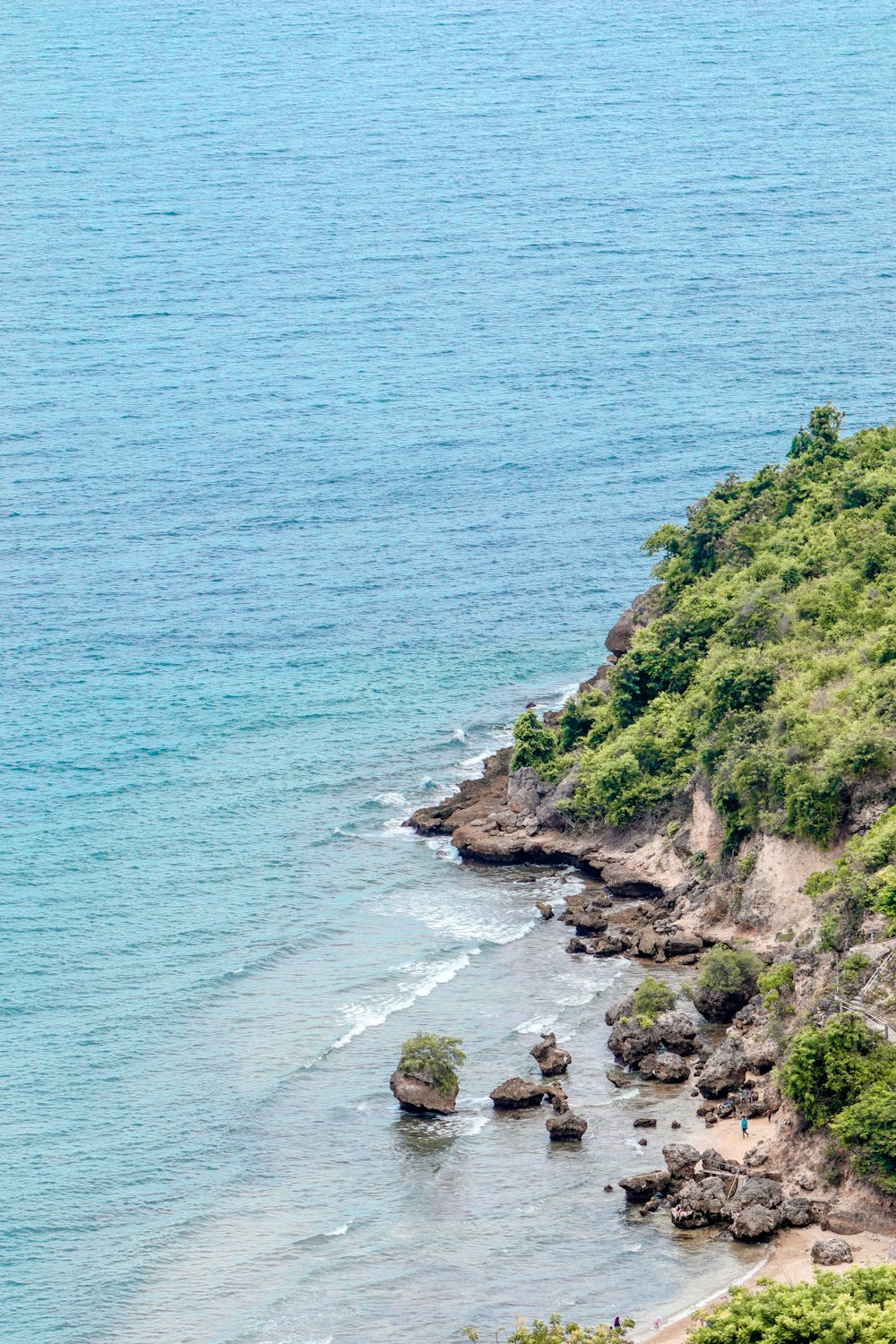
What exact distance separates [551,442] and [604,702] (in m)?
61.1

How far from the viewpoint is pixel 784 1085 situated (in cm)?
8862

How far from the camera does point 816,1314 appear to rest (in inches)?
2628

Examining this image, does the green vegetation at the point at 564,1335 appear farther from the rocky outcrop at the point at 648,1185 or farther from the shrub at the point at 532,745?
the shrub at the point at 532,745

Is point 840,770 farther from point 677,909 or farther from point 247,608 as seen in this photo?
point 247,608

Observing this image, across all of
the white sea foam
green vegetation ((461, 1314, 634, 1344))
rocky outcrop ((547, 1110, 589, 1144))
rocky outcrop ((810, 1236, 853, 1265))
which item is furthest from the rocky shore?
green vegetation ((461, 1314, 634, 1344))

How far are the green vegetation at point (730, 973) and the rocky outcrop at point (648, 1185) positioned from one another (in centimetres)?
1413

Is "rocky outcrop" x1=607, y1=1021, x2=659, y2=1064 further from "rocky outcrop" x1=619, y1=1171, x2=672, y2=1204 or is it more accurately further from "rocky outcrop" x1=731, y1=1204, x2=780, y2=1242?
"rocky outcrop" x1=731, y1=1204, x2=780, y2=1242

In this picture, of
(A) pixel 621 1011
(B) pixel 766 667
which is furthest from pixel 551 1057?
(B) pixel 766 667

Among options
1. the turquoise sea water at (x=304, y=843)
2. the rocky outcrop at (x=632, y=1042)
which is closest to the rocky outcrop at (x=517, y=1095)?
the turquoise sea water at (x=304, y=843)

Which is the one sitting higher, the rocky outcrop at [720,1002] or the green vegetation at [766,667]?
the green vegetation at [766,667]

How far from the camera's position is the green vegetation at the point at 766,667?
108m

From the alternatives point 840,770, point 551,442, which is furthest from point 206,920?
point 551,442

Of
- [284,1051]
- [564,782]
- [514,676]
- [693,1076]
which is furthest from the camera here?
[514,676]

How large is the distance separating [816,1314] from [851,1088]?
65.9ft
